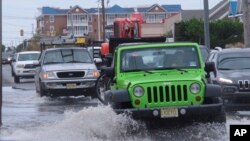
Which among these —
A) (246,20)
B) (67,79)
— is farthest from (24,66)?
(67,79)

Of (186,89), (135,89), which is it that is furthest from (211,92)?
(135,89)

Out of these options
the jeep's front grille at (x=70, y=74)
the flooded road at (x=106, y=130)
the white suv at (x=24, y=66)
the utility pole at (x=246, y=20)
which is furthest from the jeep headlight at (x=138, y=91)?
the white suv at (x=24, y=66)

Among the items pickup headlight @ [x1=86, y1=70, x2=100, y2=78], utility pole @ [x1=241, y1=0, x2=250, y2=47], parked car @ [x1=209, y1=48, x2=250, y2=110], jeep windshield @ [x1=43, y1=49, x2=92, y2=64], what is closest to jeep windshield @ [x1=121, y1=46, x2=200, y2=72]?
parked car @ [x1=209, y1=48, x2=250, y2=110]

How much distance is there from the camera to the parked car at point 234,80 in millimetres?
17344

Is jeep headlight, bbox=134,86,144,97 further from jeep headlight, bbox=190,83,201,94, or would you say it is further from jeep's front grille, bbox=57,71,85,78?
jeep's front grille, bbox=57,71,85,78

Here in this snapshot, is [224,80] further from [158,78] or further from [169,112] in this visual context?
[169,112]

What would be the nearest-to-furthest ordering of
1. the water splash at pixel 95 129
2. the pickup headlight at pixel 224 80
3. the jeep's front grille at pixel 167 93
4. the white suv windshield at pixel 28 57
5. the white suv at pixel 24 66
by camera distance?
the water splash at pixel 95 129
the jeep's front grille at pixel 167 93
the pickup headlight at pixel 224 80
the white suv at pixel 24 66
the white suv windshield at pixel 28 57

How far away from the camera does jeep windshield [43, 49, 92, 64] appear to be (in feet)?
81.1

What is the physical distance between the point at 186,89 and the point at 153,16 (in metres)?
134

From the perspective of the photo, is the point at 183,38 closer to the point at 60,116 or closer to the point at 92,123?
the point at 60,116

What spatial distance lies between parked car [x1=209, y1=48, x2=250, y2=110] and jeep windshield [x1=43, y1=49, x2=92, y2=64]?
6831 mm

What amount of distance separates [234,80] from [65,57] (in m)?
8.54

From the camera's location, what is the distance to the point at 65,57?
24.8 metres

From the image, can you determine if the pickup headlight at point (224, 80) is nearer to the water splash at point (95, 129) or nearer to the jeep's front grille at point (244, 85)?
the jeep's front grille at point (244, 85)
